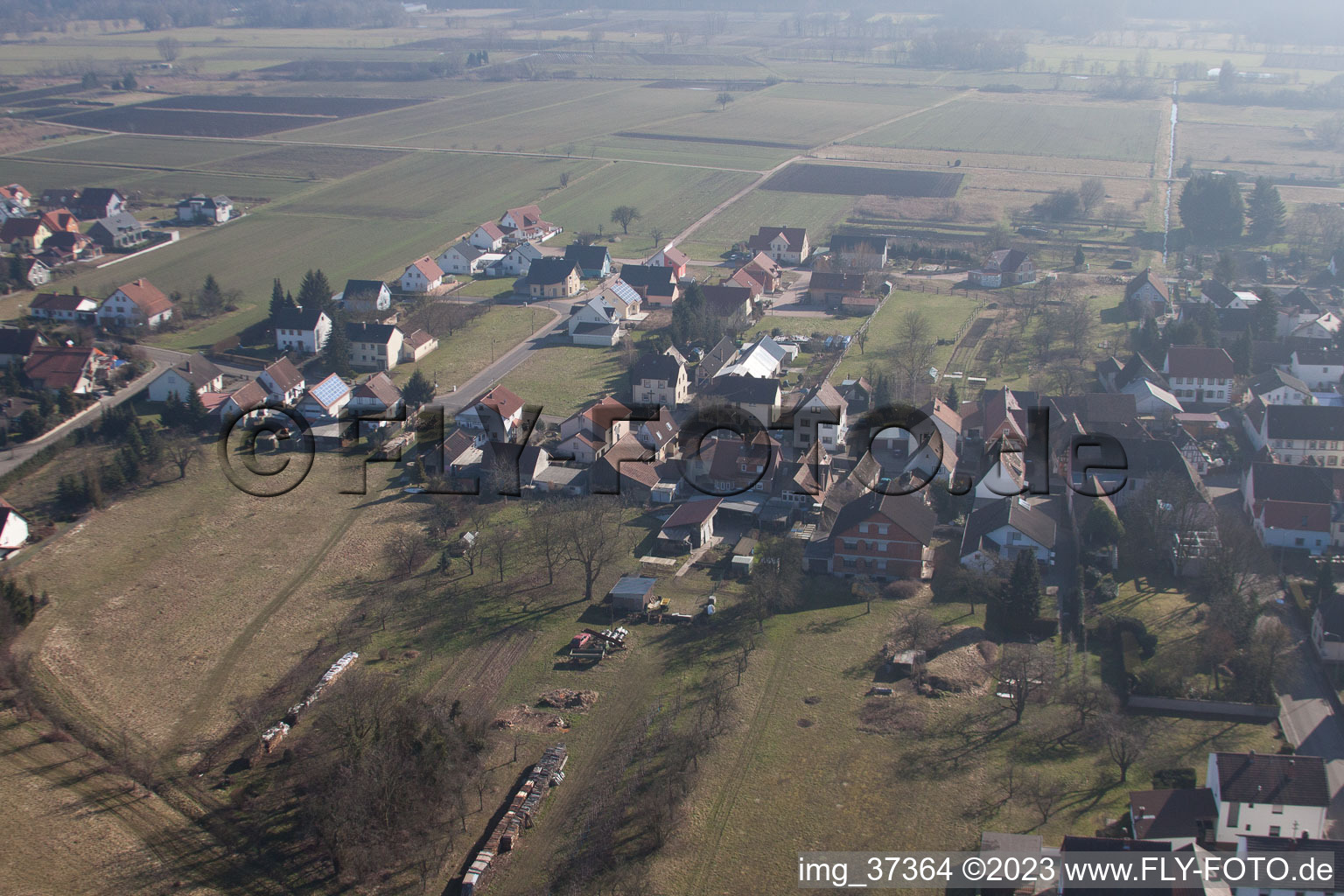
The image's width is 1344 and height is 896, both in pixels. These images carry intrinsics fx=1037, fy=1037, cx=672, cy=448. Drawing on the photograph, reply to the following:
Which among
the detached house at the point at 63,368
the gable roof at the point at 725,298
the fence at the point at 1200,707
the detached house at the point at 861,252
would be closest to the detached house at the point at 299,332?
the detached house at the point at 63,368

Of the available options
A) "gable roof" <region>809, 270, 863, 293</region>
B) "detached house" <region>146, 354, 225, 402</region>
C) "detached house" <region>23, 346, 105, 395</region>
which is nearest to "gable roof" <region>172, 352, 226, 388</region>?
"detached house" <region>146, 354, 225, 402</region>

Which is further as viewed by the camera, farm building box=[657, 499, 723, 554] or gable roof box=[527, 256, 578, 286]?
gable roof box=[527, 256, 578, 286]

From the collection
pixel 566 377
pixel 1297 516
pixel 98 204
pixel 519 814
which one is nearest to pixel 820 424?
pixel 566 377

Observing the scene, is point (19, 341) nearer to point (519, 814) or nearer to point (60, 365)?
point (60, 365)

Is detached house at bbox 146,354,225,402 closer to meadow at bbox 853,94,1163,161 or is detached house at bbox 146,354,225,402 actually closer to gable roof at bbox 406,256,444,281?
gable roof at bbox 406,256,444,281

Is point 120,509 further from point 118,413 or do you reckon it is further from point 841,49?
point 841,49

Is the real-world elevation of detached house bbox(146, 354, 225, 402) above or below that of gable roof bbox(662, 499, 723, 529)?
above

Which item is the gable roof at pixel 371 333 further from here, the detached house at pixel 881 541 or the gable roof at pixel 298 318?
the detached house at pixel 881 541
